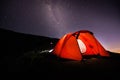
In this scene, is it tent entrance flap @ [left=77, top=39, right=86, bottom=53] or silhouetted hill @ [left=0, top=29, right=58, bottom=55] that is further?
silhouetted hill @ [left=0, top=29, right=58, bottom=55]

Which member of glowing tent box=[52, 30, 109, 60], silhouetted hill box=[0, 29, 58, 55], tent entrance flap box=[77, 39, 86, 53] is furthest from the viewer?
silhouetted hill box=[0, 29, 58, 55]

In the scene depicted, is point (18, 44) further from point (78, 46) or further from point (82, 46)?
point (78, 46)

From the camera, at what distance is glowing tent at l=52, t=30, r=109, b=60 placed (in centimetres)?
915

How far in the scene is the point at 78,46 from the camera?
9133 millimetres

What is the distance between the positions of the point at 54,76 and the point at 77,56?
3.16 meters

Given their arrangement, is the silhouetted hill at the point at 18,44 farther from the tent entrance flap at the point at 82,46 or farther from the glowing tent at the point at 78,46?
the tent entrance flap at the point at 82,46

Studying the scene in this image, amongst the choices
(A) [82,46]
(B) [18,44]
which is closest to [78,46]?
(A) [82,46]

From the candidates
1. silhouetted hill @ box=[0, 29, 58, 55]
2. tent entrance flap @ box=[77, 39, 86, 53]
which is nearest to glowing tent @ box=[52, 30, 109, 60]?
tent entrance flap @ box=[77, 39, 86, 53]

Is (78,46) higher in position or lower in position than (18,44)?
lower

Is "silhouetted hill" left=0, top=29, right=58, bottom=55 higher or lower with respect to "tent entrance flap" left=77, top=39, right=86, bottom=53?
higher

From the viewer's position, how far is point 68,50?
30.6 feet

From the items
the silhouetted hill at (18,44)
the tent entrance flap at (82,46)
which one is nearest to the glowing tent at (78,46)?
the tent entrance flap at (82,46)

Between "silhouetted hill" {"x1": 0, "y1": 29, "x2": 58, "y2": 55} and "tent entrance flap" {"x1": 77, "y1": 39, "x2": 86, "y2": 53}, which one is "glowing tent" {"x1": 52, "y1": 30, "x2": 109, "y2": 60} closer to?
"tent entrance flap" {"x1": 77, "y1": 39, "x2": 86, "y2": 53}

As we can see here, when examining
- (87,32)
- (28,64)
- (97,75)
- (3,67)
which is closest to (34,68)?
(28,64)
